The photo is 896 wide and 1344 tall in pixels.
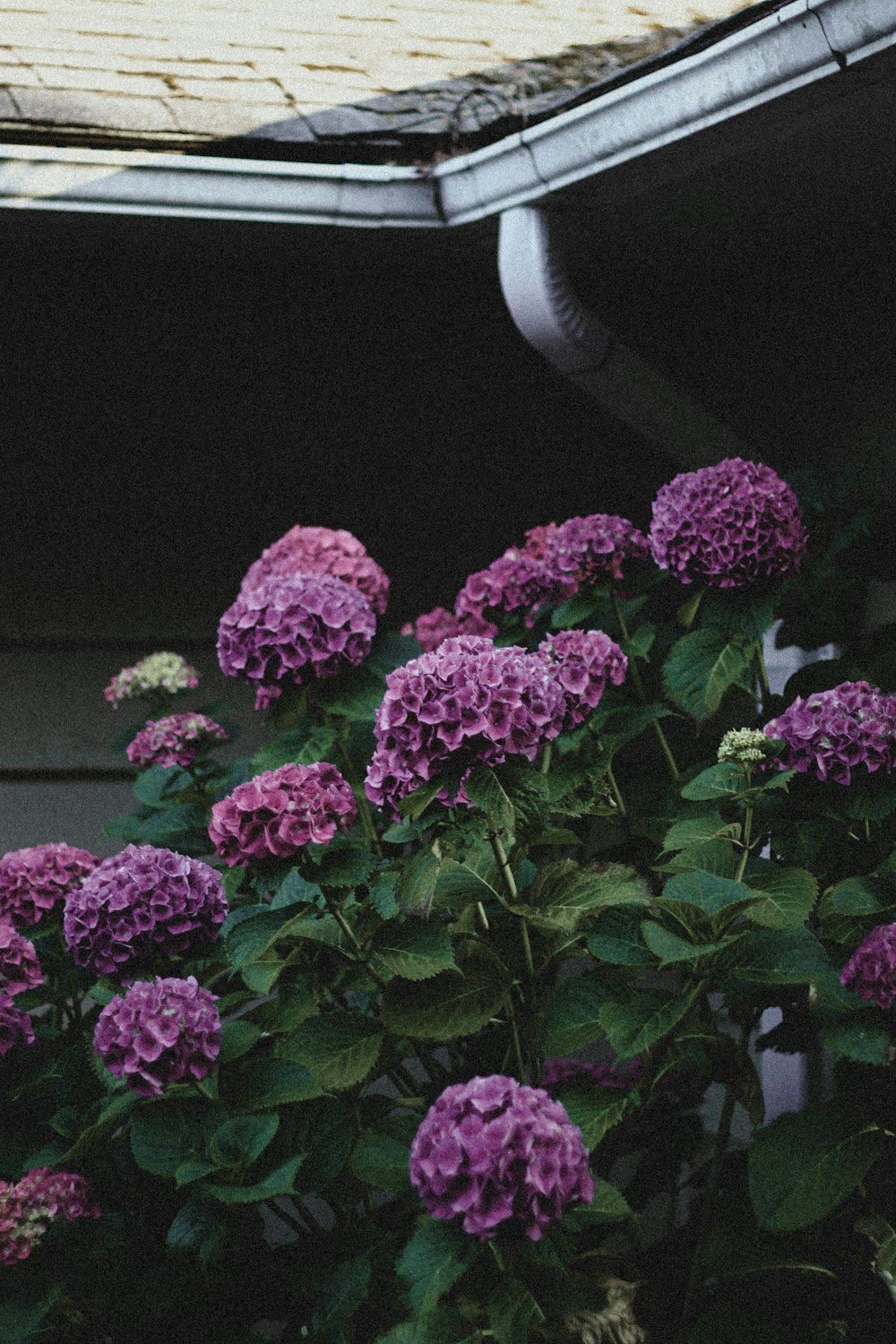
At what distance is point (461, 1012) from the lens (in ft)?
4.84

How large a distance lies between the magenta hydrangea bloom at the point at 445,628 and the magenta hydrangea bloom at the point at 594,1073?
77cm

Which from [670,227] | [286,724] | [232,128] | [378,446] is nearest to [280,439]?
[378,446]

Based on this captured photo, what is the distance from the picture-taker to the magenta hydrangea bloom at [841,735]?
1567mm

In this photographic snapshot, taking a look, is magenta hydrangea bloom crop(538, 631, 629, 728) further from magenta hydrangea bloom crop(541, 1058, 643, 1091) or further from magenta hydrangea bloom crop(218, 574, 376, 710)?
magenta hydrangea bloom crop(541, 1058, 643, 1091)

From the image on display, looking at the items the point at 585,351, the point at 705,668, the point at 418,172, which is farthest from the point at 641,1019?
the point at 418,172

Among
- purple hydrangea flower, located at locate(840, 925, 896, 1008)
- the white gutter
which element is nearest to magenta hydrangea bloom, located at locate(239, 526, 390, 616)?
the white gutter

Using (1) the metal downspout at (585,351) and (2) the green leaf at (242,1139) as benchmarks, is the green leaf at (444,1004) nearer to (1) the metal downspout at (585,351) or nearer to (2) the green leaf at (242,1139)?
(2) the green leaf at (242,1139)

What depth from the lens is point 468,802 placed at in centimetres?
140

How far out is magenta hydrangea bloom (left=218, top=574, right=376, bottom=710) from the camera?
172cm

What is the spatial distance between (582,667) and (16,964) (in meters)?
0.88

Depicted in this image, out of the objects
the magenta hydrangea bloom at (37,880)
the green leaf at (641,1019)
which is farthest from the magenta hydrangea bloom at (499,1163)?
the magenta hydrangea bloom at (37,880)

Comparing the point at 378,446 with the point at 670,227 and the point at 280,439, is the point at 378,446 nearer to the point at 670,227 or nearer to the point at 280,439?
the point at 280,439

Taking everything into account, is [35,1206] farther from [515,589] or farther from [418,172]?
[418,172]

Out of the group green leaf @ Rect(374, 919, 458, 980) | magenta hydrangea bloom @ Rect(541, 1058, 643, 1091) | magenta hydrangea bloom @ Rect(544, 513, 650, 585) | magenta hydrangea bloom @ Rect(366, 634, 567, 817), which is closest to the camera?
magenta hydrangea bloom @ Rect(366, 634, 567, 817)
